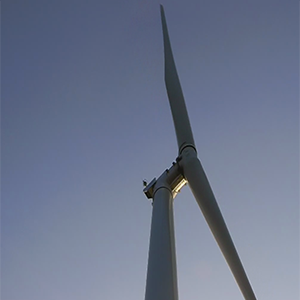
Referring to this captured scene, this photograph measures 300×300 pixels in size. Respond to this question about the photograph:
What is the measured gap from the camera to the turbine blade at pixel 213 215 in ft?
24.1

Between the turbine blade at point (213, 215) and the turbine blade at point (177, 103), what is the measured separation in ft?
2.72

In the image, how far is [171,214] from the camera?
25.1ft

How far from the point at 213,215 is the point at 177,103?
4.26 m

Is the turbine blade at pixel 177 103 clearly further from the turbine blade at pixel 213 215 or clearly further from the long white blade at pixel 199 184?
the turbine blade at pixel 213 215

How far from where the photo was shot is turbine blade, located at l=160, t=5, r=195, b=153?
9961 millimetres

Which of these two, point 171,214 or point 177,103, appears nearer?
point 171,214

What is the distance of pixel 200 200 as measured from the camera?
8211 millimetres

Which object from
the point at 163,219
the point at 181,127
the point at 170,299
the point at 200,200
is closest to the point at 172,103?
the point at 181,127

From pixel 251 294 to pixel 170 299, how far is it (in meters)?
2.87

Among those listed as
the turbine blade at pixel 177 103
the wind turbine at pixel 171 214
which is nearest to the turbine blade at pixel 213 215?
the wind turbine at pixel 171 214

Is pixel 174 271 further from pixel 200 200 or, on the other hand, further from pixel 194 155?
pixel 194 155

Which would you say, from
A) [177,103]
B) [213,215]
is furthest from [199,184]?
[177,103]

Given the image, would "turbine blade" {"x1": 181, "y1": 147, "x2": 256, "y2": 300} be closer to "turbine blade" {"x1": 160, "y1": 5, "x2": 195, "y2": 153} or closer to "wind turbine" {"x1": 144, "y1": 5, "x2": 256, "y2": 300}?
"wind turbine" {"x1": 144, "y1": 5, "x2": 256, "y2": 300}

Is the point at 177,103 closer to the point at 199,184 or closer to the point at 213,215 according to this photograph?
the point at 199,184
